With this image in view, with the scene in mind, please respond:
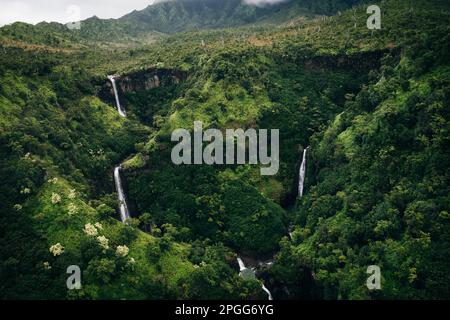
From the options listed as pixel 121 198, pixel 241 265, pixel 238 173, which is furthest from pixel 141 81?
pixel 241 265

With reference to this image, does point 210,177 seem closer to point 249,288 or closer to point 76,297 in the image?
point 249,288

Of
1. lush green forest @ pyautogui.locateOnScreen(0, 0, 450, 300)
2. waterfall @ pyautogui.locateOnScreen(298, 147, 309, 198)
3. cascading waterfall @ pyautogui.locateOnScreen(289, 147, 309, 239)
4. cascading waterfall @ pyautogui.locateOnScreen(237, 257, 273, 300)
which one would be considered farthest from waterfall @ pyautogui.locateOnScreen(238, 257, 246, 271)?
waterfall @ pyautogui.locateOnScreen(298, 147, 309, 198)

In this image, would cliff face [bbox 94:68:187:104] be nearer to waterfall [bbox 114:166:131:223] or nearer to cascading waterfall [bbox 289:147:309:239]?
waterfall [bbox 114:166:131:223]

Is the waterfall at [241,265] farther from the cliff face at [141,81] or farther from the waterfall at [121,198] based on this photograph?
the cliff face at [141,81]

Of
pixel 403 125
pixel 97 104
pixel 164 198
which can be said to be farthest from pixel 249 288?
pixel 97 104

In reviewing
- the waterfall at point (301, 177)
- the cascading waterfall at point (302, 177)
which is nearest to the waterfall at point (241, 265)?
the cascading waterfall at point (302, 177)
